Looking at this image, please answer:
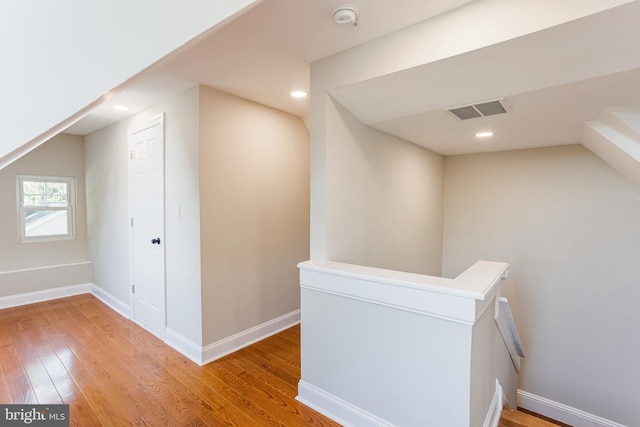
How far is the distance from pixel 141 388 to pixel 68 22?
96.2 inches

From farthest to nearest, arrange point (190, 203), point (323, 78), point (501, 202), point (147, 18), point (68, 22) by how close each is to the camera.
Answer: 1. point (501, 202)
2. point (190, 203)
3. point (323, 78)
4. point (68, 22)
5. point (147, 18)

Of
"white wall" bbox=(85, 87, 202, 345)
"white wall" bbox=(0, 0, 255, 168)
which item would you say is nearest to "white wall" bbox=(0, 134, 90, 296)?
"white wall" bbox=(85, 87, 202, 345)

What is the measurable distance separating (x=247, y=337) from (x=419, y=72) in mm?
2662

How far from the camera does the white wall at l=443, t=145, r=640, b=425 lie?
2.86 meters

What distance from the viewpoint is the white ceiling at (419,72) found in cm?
148

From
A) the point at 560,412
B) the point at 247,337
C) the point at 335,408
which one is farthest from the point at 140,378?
the point at 560,412

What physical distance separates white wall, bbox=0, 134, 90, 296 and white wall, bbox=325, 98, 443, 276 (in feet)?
14.1

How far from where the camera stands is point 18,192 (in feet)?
13.0

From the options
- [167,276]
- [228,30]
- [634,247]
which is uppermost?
[228,30]

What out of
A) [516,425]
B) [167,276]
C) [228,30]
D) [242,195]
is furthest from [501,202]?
[167,276]

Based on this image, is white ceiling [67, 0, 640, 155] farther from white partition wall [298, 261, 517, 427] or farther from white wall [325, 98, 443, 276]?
white partition wall [298, 261, 517, 427]

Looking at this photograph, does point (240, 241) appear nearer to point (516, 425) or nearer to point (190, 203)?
point (190, 203)

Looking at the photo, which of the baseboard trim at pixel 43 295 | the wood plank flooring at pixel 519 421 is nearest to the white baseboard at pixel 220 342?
the wood plank flooring at pixel 519 421

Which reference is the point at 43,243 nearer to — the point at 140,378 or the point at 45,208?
the point at 45,208
